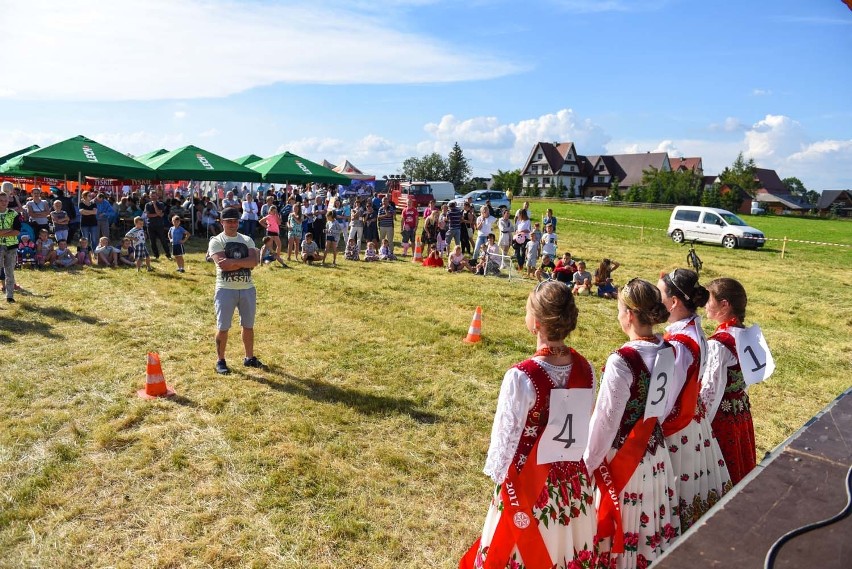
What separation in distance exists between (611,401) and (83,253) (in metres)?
14.2

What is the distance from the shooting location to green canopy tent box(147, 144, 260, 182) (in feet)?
56.0

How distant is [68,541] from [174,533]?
63 centimetres

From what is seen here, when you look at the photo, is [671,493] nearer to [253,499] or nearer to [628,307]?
[628,307]

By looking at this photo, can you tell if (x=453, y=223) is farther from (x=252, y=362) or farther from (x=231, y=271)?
(x=231, y=271)

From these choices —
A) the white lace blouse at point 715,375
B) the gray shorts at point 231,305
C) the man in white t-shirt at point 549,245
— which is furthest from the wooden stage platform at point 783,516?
the man in white t-shirt at point 549,245

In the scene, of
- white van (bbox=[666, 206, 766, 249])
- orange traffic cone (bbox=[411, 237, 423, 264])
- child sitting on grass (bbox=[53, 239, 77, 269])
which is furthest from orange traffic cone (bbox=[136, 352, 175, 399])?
white van (bbox=[666, 206, 766, 249])

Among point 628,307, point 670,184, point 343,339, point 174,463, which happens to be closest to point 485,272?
point 343,339

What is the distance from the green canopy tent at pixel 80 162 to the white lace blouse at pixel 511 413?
1644 cm

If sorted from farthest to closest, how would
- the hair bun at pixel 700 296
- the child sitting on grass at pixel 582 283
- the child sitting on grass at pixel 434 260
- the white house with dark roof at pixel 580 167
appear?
the white house with dark roof at pixel 580 167, the child sitting on grass at pixel 434 260, the child sitting on grass at pixel 582 283, the hair bun at pixel 700 296

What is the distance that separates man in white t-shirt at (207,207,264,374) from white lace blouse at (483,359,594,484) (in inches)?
169

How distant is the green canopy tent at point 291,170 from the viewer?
19.7 meters

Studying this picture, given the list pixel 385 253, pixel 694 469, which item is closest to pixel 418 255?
pixel 385 253

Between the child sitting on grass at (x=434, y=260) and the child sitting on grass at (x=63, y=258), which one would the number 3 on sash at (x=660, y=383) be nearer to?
the child sitting on grass at (x=434, y=260)

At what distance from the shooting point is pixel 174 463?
4.57 metres
